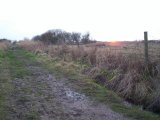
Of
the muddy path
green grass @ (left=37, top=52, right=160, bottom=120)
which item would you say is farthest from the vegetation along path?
green grass @ (left=37, top=52, right=160, bottom=120)

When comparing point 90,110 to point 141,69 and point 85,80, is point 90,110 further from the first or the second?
point 85,80

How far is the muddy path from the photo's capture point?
874 centimetres

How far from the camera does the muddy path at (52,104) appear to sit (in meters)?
8.74

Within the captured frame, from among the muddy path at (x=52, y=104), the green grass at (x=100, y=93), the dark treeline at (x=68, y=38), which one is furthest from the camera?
the dark treeline at (x=68, y=38)

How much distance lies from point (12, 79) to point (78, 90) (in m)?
4.16

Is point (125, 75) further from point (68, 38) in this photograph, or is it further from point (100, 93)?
point (68, 38)

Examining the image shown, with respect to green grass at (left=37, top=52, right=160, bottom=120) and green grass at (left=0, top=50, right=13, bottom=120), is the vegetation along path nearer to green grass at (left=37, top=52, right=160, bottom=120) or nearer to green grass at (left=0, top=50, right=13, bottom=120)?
green grass at (left=0, top=50, right=13, bottom=120)

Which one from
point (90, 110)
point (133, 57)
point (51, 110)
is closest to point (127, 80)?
point (133, 57)

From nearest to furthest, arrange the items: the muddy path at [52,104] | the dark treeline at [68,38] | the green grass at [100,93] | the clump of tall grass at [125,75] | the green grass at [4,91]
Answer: the muddy path at [52,104]
the green grass at [4,91]
the green grass at [100,93]
the clump of tall grass at [125,75]
the dark treeline at [68,38]

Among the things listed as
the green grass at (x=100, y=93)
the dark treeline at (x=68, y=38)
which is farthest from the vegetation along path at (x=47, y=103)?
the dark treeline at (x=68, y=38)

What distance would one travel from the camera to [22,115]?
28.5 feet

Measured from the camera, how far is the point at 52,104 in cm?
1009

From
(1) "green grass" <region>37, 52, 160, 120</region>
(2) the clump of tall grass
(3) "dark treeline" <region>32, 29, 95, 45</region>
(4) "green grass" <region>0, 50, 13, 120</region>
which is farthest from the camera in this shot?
(3) "dark treeline" <region>32, 29, 95, 45</region>

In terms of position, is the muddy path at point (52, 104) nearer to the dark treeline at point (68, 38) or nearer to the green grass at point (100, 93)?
the green grass at point (100, 93)
